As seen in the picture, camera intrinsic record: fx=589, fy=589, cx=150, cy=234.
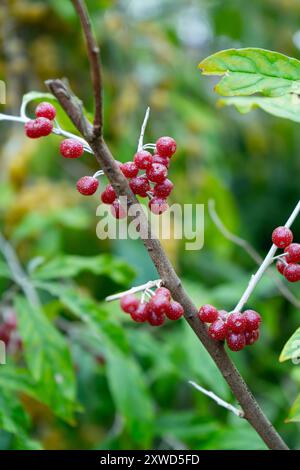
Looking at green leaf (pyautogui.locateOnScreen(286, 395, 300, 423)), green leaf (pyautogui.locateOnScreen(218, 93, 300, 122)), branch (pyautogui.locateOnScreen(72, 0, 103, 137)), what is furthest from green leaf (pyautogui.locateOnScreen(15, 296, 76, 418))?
branch (pyautogui.locateOnScreen(72, 0, 103, 137))

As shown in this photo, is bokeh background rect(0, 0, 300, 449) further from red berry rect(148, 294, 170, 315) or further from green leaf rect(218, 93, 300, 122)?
red berry rect(148, 294, 170, 315)

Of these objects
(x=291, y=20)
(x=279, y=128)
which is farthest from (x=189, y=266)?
(x=291, y=20)

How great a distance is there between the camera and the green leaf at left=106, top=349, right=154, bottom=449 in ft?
3.71

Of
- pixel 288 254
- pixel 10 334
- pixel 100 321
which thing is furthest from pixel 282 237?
pixel 10 334

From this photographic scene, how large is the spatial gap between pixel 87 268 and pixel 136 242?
A: 0.58 meters

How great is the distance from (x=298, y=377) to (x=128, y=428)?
0.35m

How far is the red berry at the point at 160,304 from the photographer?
1.80 feet

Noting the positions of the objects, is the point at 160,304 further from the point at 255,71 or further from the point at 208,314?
the point at 255,71

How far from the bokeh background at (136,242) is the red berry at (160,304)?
1.38ft

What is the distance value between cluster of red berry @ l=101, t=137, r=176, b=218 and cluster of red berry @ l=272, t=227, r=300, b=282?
0.13 m

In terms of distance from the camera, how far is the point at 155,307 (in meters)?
0.55

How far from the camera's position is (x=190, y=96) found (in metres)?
2.24

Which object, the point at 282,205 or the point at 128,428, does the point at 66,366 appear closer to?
the point at 128,428

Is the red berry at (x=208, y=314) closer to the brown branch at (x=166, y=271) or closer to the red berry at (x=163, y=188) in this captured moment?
the brown branch at (x=166, y=271)
